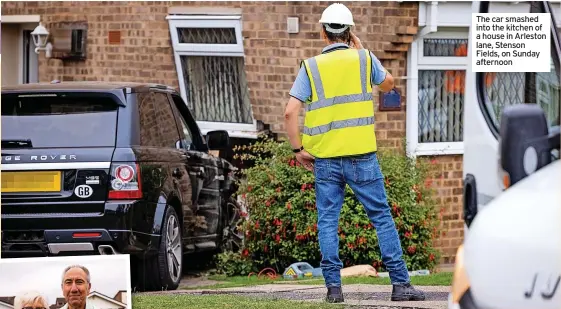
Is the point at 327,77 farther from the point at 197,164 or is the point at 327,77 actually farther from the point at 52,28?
the point at 52,28

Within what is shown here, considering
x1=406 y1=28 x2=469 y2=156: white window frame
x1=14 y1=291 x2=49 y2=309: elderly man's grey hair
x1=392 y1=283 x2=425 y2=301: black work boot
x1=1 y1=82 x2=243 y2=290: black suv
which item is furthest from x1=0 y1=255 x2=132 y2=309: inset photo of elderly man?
x1=406 y1=28 x2=469 y2=156: white window frame

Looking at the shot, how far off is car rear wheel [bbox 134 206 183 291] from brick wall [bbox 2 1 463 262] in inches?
139

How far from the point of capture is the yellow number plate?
9.61 m

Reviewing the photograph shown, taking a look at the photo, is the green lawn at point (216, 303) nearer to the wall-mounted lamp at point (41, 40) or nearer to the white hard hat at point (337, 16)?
the white hard hat at point (337, 16)

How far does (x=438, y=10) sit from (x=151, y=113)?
4.05 m

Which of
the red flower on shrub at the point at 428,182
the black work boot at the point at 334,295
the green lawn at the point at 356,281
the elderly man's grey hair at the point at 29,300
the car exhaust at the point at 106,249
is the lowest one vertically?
the green lawn at the point at 356,281

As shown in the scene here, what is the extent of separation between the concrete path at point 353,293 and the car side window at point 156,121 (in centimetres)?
122

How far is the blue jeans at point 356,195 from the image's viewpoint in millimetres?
8070

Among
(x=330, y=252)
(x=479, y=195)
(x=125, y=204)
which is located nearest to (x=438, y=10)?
(x=125, y=204)

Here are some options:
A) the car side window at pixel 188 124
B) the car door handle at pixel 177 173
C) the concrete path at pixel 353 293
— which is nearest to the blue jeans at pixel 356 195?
the concrete path at pixel 353 293

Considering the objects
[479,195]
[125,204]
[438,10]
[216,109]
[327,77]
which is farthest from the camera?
[216,109]

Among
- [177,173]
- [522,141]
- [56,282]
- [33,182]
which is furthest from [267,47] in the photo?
[522,141]

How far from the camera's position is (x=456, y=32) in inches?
545

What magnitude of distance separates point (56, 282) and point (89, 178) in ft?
9.08
